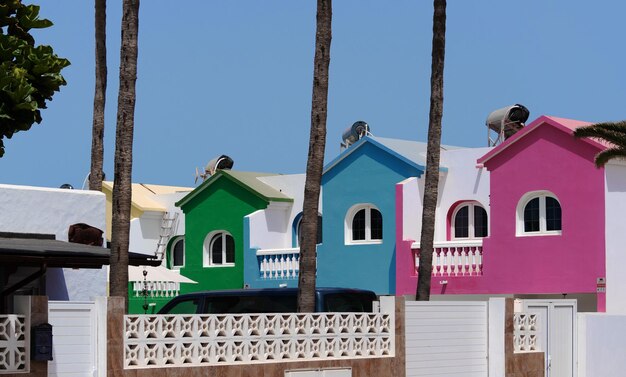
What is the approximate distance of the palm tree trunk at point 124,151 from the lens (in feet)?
73.9

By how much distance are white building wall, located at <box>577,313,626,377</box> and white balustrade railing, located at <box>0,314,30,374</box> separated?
44.0 feet

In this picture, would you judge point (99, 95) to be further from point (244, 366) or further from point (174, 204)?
point (174, 204)

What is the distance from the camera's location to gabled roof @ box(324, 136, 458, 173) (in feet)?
126

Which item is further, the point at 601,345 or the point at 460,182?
the point at 460,182

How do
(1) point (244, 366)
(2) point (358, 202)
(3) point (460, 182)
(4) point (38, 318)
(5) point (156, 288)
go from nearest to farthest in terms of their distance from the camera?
(4) point (38, 318) → (1) point (244, 366) → (3) point (460, 182) → (2) point (358, 202) → (5) point (156, 288)

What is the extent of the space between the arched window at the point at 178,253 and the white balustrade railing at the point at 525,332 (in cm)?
2352

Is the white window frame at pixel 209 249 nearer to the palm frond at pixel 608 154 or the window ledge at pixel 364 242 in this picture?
the window ledge at pixel 364 242

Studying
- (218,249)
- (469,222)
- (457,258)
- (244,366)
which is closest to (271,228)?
(218,249)

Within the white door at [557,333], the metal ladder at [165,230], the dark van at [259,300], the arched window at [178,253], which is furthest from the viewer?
the arched window at [178,253]

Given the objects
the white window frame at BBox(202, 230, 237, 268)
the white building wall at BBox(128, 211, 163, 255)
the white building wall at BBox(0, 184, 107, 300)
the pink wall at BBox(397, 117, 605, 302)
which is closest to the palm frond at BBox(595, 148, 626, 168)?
the pink wall at BBox(397, 117, 605, 302)

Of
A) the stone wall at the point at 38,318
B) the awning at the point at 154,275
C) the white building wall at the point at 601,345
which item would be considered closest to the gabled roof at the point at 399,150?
the awning at the point at 154,275

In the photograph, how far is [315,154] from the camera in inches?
974

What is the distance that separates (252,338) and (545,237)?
49.9ft

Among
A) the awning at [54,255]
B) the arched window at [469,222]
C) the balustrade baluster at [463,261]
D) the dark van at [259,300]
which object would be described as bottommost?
the dark van at [259,300]
